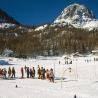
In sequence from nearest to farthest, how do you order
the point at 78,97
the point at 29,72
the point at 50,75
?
the point at 78,97, the point at 50,75, the point at 29,72

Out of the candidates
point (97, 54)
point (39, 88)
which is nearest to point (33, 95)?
point (39, 88)

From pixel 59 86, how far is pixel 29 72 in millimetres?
9330

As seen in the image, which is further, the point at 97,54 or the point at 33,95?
the point at 97,54

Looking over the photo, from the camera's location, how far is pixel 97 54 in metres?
125

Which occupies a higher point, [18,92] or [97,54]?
[97,54]

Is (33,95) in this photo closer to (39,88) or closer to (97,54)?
(39,88)

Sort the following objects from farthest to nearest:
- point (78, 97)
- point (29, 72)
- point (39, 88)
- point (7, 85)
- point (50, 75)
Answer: point (29, 72), point (50, 75), point (7, 85), point (39, 88), point (78, 97)

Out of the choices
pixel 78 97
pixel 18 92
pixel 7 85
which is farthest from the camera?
pixel 7 85

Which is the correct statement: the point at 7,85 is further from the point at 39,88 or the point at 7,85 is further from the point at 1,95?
the point at 1,95

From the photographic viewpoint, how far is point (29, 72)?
138ft

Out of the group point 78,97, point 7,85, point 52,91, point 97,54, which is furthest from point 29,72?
point 97,54

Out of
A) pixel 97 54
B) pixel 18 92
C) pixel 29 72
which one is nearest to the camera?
pixel 18 92

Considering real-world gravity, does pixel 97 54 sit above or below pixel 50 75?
above

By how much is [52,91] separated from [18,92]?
307cm
